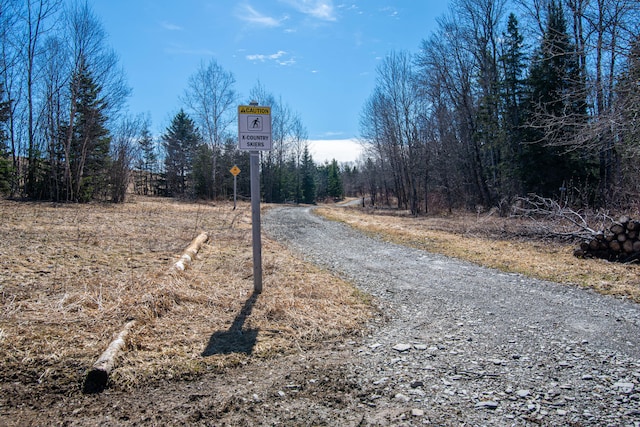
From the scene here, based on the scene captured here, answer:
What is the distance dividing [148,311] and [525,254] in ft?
26.3

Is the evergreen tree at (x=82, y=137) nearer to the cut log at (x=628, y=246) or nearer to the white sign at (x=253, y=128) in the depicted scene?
the white sign at (x=253, y=128)

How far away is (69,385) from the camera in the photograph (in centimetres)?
264

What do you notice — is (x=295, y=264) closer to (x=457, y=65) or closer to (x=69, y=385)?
(x=69, y=385)

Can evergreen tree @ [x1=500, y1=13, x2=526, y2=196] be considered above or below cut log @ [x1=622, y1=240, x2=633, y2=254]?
above

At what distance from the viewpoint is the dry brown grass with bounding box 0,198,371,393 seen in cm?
294

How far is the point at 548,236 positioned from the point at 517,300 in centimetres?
627

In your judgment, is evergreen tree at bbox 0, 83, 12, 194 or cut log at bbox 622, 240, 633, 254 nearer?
cut log at bbox 622, 240, 633, 254

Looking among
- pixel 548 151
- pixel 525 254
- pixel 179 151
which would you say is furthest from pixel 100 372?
pixel 179 151

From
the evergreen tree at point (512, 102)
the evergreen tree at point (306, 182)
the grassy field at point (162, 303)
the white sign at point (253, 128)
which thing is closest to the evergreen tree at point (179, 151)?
the evergreen tree at point (306, 182)

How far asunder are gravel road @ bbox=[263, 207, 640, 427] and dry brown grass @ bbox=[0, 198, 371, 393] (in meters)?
0.70

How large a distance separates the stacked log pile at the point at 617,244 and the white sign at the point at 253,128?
24.4ft

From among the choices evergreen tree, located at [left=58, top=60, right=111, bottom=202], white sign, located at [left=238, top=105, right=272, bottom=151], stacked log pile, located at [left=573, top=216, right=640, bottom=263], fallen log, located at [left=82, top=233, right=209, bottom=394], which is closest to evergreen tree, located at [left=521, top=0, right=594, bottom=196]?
stacked log pile, located at [left=573, top=216, right=640, bottom=263]

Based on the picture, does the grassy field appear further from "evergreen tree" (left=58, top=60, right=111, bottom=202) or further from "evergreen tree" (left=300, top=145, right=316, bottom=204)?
"evergreen tree" (left=300, top=145, right=316, bottom=204)

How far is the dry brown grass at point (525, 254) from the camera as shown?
19.1 feet
